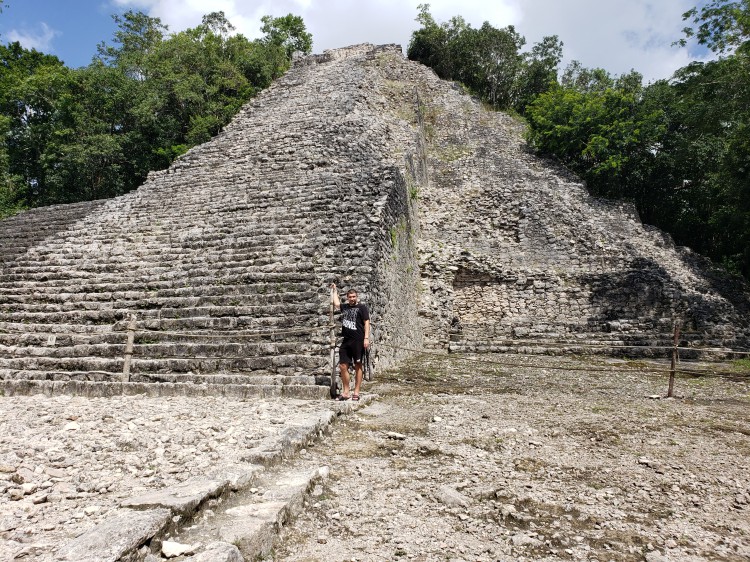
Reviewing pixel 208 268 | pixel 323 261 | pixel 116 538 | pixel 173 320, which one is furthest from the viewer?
pixel 208 268

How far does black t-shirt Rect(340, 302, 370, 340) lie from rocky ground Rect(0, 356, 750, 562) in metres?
0.83

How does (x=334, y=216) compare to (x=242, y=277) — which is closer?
(x=242, y=277)

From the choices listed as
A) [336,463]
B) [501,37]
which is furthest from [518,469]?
[501,37]

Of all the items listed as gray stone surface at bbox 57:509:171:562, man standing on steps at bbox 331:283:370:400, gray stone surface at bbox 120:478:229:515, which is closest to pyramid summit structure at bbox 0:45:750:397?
man standing on steps at bbox 331:283:370:400

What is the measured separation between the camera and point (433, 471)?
3.30 m

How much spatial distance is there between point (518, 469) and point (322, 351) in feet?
11.0

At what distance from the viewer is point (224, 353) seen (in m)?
6.42

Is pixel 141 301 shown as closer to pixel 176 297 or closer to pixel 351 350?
pixel 176 297

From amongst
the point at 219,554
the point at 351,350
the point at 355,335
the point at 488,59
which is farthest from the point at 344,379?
the point at 488,59

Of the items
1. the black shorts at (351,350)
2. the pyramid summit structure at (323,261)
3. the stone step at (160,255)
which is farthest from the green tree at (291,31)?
the black shorts at (351,350)

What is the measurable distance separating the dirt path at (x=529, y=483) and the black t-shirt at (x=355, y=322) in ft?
2.78

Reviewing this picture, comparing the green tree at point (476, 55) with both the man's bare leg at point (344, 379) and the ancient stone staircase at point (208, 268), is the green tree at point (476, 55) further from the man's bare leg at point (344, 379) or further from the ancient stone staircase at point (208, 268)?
the man's bare leg at point (344, 379)

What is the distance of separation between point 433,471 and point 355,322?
8.04ft

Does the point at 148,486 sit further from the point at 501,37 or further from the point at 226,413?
the point at 501,37
